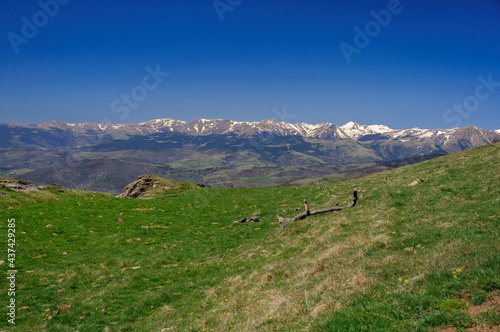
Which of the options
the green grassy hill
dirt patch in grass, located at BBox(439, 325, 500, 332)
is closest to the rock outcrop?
the green grassy hill

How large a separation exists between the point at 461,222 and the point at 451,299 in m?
9.94

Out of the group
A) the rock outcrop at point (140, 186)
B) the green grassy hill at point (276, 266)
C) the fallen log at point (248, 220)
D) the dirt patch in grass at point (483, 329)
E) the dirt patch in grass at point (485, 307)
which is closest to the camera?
the dirt patch in grass at point (483, 329)

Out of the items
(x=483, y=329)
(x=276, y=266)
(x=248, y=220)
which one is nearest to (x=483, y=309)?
(x=483, y=329)

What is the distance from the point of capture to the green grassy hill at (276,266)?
9250 millimetres

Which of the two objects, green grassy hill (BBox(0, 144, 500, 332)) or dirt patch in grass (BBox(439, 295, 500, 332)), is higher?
dirt patch in grass (BBox(439, 295, 500, 332))

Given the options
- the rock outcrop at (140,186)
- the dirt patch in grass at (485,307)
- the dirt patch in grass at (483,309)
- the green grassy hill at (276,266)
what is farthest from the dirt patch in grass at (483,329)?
the rock outcrop at (140,186)

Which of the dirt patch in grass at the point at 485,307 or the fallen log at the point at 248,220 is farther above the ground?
the dirt patch in grass at the point at 485,307

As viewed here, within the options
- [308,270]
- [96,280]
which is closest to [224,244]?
[96,280]

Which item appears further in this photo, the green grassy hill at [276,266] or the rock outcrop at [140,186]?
the rock outcrop at [140,186]

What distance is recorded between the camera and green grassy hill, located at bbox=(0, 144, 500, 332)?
9250 millimetres

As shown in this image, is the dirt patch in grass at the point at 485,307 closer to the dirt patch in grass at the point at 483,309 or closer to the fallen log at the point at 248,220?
the dirt patch in grass at the point at 483,309

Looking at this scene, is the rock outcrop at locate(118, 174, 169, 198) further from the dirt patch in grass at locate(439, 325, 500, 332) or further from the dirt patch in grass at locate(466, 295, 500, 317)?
the dirt patch in grass at locate(439, 325, 500, 332)

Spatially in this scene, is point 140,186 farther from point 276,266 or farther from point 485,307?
point 485,307

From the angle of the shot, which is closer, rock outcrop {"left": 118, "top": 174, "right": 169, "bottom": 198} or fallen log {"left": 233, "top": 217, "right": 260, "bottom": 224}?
fallen log {"left": 233, "top": 217, "right": 260, "bottom": 224}
